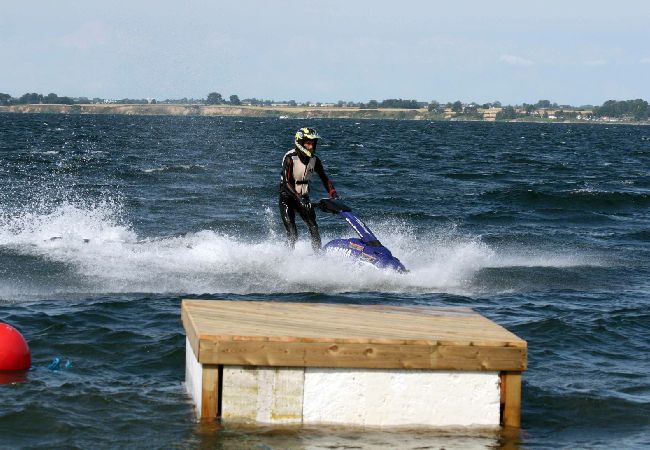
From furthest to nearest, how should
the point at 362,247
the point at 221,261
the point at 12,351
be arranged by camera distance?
the point at 221,261 → the point at 362,247 → the point at 12,351

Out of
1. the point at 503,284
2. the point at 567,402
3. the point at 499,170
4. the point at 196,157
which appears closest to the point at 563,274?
the point at 503,284

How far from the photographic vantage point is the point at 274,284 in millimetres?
14688

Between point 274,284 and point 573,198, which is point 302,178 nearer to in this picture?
point 274,284

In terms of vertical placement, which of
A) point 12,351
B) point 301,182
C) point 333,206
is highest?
point 301,182

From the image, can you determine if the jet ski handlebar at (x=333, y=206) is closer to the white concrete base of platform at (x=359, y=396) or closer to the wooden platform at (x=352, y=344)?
the wooden platform at (x=352, y=344)

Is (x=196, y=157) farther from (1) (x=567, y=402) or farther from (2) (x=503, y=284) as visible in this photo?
(1) (x=567, y=402)

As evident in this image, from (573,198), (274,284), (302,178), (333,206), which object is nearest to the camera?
(274,284)

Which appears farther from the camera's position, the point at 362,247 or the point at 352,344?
the point at 362,247

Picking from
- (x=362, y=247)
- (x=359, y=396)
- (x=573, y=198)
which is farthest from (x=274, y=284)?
(x=573, y=198)

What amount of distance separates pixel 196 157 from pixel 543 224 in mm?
25421

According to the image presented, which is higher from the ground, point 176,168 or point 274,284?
point 274,284

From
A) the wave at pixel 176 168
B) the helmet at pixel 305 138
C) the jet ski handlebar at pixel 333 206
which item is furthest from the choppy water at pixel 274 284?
the wave at pixel 176 168

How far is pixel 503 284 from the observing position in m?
15.6

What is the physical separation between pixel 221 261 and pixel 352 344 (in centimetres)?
893
